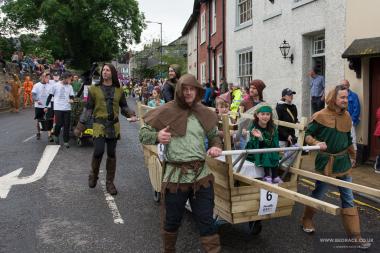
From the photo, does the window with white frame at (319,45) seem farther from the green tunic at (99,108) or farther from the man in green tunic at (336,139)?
the man in green tunic at (336,139)

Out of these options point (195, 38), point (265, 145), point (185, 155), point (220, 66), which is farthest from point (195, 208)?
point (195, 38)

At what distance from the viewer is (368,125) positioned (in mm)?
9828

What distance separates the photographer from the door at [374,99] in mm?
9609

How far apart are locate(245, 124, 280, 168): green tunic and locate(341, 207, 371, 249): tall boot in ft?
2.88

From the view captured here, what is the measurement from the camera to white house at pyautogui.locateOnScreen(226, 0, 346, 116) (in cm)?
1105

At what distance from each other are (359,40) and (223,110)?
462cm

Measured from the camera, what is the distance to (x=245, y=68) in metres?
17.7

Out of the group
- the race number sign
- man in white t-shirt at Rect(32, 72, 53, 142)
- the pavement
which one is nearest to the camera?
the race number sign

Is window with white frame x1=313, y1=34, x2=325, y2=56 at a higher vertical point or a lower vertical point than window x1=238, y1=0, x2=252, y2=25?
lower

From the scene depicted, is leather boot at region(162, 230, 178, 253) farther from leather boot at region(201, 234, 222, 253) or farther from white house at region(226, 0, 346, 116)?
white house at region(226, 0, 346, 116)

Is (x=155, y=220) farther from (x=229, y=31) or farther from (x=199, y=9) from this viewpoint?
(x=199, y=9)

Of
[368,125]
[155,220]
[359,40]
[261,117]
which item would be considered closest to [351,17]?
[359,40]

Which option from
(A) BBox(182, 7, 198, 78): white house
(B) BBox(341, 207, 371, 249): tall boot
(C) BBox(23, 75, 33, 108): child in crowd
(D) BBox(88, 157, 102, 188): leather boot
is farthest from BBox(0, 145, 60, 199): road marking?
(A) BBox(182, 7, 198, 78): white house

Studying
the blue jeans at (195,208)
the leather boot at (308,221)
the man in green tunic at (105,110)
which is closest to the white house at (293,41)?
the man in green tunic at (105,110)
